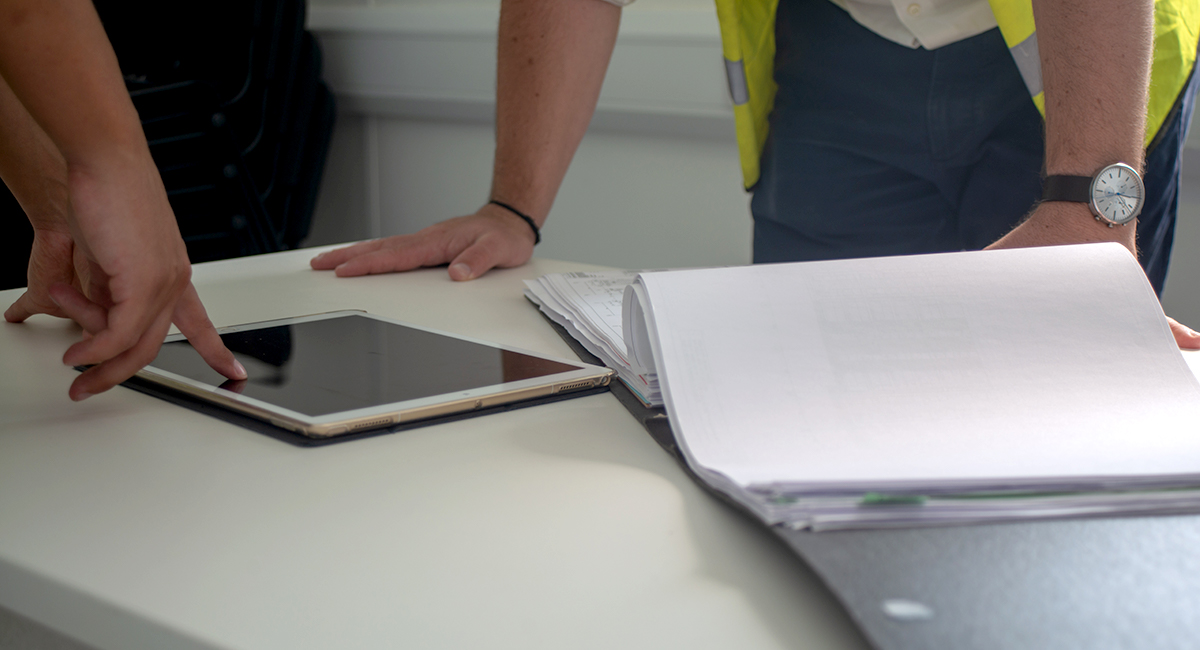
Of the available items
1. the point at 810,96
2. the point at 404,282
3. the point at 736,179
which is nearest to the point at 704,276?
the point at 404,282

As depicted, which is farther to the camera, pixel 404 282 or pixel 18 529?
pixel 404 282

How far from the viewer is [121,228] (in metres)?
0.43

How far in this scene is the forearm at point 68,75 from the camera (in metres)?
0.41

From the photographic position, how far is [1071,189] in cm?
70

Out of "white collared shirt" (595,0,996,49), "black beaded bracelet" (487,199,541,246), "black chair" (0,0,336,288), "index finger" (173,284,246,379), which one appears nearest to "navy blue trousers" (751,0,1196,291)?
"white collared shirt" (595,0,996,49)

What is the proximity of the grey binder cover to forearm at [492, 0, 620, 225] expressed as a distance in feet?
2.61

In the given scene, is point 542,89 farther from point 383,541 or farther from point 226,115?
point 226,115

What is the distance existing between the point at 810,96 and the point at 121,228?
92cm

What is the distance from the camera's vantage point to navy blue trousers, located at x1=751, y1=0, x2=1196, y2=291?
100cm

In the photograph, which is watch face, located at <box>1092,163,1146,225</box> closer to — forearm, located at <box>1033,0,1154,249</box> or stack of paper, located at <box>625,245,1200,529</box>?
forearm, located at <box>1033,0,1154,249</box>

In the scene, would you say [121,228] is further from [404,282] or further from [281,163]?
[281,163]

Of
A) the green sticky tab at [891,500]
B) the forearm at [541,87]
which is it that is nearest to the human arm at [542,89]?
the forearm at [541,87]

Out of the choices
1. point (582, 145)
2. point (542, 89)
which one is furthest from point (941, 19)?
point (582, 145)

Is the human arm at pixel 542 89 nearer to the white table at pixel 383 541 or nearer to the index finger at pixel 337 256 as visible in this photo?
the index finger at pixel 337 256
